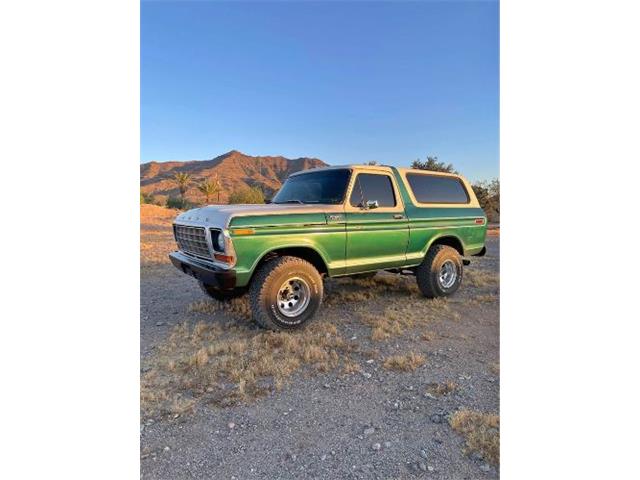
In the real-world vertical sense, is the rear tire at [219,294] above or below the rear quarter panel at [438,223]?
below

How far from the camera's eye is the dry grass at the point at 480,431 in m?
2.01

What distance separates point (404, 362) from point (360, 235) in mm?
1682

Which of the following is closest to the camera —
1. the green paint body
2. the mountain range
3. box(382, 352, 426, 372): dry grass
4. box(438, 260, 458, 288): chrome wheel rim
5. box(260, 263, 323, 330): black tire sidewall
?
box(382, 352, 426, 372): dry grass

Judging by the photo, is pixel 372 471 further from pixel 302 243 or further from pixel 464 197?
pixel 464 197

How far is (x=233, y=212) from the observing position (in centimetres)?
346

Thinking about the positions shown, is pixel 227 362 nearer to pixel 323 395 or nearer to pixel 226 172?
pixel 323 395

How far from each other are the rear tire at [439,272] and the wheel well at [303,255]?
1725 millimetres

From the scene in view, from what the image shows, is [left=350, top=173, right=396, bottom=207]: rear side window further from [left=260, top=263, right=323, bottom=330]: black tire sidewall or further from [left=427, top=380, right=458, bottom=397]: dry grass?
[left=427, top=380, right=458, bottom=397]: dry grass

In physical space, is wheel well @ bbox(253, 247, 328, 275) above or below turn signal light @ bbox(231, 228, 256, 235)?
below

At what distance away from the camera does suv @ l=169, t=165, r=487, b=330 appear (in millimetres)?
3531

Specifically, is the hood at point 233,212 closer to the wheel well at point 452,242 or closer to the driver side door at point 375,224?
the driver side door at point 375,224

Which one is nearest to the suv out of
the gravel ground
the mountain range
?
the gravel ground

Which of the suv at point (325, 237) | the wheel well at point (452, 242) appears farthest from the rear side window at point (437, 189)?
the wheel well at point (452, 242)

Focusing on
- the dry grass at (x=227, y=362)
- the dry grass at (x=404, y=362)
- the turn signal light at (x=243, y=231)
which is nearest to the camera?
the dry grass at (x=227, y=362)
